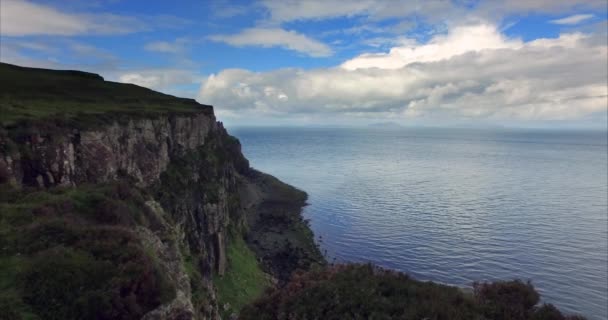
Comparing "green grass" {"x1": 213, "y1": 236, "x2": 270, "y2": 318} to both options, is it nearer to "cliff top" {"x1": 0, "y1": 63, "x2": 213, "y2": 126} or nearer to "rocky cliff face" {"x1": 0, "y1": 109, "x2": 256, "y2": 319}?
"rocky cliff face" {"x1": 0, "y1": 109, "x2": 256, "y2": 319}

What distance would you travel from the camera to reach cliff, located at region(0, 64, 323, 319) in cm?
1675

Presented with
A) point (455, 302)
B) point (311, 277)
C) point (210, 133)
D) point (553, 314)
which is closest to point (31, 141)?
point (311, 277)

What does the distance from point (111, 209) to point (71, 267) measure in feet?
28.2

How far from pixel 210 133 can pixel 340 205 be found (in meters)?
59.3

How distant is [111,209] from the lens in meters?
25.1

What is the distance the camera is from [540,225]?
10462 centimetres

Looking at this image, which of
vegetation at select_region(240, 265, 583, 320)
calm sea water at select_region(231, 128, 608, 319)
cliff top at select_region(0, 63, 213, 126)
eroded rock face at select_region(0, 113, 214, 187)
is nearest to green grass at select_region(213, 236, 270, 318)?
eroded rock face at select_region(0, 113, 214, 187)

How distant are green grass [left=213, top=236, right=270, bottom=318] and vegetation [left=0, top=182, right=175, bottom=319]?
32.6 m

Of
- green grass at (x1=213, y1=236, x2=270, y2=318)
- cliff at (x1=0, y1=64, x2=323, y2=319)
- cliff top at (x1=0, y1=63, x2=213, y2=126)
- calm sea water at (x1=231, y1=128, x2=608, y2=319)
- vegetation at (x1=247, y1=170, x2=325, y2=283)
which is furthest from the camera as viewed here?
vegetation at (x1=247, y1=170, x2=325, y2=283)

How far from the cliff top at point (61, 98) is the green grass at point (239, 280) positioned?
28.6 m

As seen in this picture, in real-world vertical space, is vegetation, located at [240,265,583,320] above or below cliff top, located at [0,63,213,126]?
below

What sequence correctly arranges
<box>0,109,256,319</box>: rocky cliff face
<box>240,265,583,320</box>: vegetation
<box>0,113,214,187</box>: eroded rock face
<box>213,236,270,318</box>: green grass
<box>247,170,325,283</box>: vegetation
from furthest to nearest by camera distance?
1. <box>247,170,325,283</box>: vegetation
2. <box>213,236,270,318</box>: green grass
3. <box>0,113,214,187</box>: eroded rock face
4. <box>0,109,256,319</box>: rocky cliff face
5. <box>240,265,583,320</box>: vegetation

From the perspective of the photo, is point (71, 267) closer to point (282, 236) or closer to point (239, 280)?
point (239, 280)

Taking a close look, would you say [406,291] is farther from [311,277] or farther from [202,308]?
[202,308]
